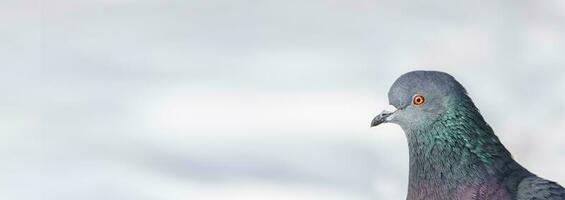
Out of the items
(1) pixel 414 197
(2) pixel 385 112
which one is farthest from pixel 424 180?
(2) pixel 385 112

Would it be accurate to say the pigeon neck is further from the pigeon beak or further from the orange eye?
the pigeon beak

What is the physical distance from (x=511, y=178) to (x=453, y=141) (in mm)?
728

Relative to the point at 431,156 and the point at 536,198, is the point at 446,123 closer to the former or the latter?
the point at 431,156

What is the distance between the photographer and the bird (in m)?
11.0

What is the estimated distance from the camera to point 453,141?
1145cm

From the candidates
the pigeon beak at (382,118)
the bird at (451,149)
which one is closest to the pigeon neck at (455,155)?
the bird at (451,149)

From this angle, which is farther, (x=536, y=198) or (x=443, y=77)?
(x=443, y=77)

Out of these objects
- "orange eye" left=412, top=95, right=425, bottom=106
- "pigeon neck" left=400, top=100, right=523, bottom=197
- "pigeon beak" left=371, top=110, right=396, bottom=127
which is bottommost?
"pigeon neck" left=400, top=100, right=523, bottom=197

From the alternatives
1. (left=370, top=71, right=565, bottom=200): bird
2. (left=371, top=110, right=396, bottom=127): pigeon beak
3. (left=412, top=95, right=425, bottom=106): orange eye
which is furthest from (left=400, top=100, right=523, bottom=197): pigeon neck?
(left=371, top=110, right=396, bottom=127): pigeon beak

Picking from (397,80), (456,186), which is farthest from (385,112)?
(456,186)

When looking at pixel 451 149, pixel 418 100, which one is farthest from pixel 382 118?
pixel 451 149

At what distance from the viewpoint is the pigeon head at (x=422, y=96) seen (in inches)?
456

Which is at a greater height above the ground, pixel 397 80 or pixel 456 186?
pixel 397 80

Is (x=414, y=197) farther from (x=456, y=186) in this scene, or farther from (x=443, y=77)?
(x=443, y=77)
